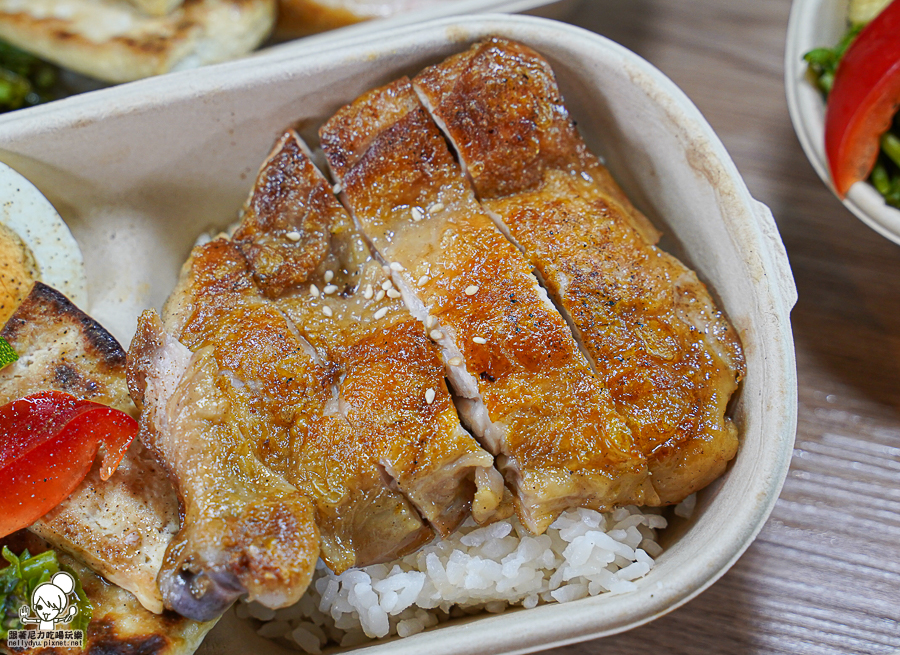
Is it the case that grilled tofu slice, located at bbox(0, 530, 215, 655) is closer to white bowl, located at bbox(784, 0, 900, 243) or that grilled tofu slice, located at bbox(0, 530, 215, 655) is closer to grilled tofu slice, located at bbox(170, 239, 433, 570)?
grilled tofu slice, located at bbox(170, 239, 433, 570)

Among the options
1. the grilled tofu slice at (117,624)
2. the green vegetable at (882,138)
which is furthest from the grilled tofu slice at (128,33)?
the green vegetable at (882,138)

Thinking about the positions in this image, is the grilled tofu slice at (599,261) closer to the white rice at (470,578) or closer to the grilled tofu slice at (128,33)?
the white rice at (470,578)

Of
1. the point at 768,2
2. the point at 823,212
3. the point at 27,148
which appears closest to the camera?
the point at 27,148

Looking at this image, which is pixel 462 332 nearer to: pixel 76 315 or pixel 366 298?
pixel 366 298

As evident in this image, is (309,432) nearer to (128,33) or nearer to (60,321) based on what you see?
(60,321)

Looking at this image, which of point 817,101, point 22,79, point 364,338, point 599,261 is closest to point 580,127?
point 599,261

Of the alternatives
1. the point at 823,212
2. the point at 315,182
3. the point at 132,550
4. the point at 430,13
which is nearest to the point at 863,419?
Result: the point at 823,212
